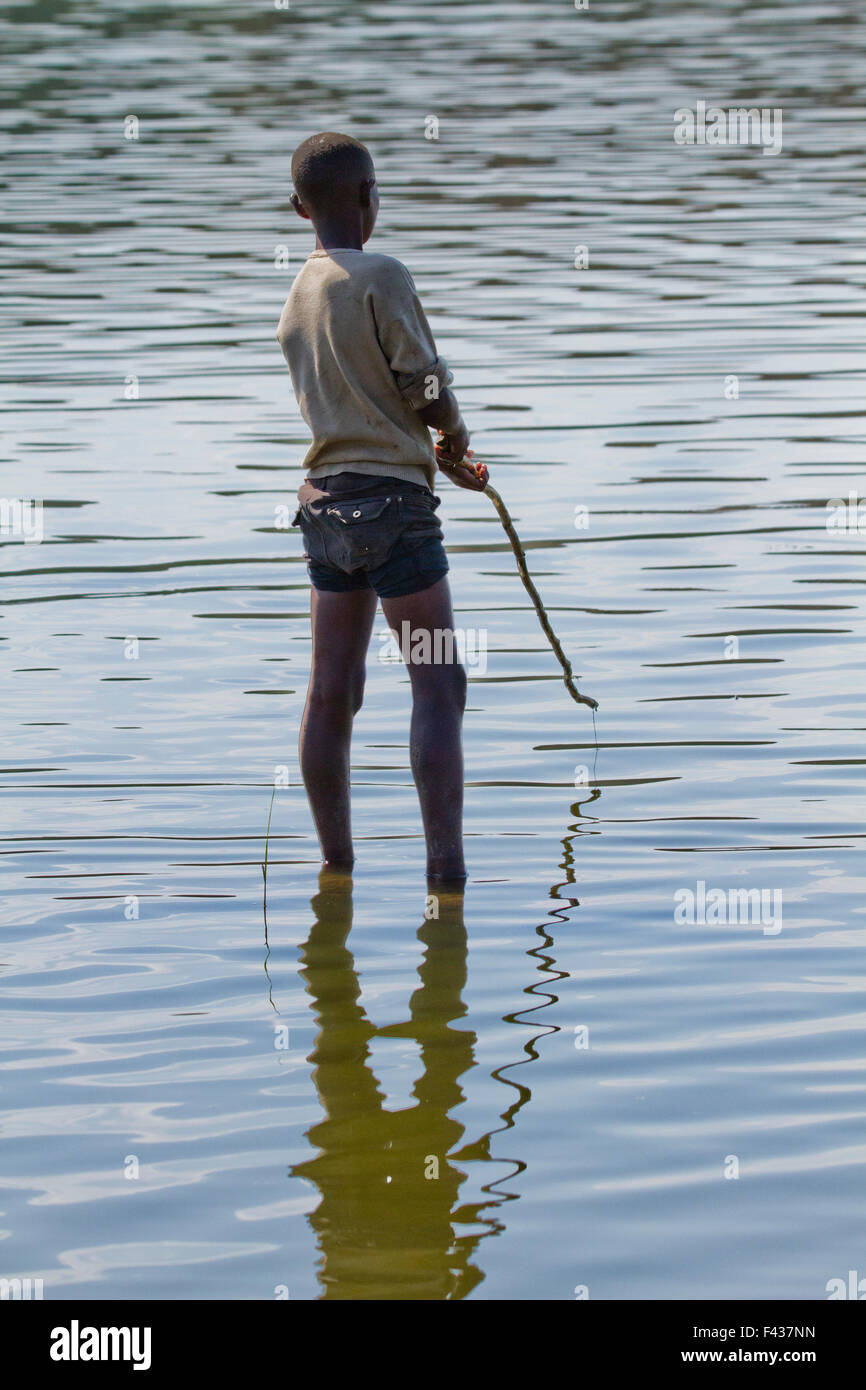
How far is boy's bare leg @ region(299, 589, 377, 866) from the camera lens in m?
6.02

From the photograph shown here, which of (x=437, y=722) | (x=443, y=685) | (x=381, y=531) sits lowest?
(x=437, y=722)

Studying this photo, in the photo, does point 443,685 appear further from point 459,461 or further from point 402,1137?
point 402,1137

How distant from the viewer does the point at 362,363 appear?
18.7 ft

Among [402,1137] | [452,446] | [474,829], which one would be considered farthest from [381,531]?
[402,1137]

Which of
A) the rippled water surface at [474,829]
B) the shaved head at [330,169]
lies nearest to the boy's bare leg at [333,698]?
the rippled water surface at [474,829]

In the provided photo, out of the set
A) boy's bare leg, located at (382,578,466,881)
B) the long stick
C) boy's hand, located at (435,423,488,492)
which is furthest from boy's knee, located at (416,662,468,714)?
the long stick

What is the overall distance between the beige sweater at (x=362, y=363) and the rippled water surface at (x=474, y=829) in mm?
1243

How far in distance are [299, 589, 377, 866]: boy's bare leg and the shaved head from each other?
105 cm

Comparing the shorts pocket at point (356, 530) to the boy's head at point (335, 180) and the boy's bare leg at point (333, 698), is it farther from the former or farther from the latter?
the boy's head at point (335, 180)

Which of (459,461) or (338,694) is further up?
(459,461)

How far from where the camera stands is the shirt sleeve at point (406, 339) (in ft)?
18.4

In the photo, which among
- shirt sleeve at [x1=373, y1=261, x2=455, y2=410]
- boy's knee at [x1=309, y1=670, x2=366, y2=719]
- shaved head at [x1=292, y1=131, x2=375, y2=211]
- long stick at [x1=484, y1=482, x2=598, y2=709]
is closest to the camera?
shirt sleeve at [x1=373, y1=261, x2=455, y2=410]

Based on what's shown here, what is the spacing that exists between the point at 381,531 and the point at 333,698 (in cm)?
56

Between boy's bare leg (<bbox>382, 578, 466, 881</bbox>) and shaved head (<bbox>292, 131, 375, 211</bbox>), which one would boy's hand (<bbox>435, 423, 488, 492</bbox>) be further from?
shaved head (<bbox>292, 131, 375, 211</bbox>)
